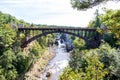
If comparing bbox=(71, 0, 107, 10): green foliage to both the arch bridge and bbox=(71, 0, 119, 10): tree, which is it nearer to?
bbox=(71, 0, 119, 10): tree

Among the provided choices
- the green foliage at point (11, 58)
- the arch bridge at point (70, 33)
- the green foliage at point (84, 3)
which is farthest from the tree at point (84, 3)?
the arch bridge at point (70, 33)

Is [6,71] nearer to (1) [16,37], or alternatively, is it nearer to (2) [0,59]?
(2) [0,59]

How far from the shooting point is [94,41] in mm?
67625

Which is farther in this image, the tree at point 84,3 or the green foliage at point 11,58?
the green foliage at point 11,58

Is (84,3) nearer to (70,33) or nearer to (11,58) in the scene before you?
(11,58)

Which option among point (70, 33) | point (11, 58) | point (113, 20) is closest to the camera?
point (113, 20)

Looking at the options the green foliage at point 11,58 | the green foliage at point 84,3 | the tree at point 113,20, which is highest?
the green foliage at point 84,3

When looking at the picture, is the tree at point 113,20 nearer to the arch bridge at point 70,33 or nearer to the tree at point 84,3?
the tree at point 84,3

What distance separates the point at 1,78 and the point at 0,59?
6.94 meters

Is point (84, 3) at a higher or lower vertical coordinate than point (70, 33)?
higher

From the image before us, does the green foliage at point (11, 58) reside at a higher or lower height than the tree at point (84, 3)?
lower

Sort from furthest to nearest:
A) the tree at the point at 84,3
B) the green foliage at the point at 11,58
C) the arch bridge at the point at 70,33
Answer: the arch bridge at the point at 70,33 < the green foliage at the point at 11,58 < the tree at the point at 84,3

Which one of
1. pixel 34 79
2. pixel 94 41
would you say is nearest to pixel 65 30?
pixel 94 41

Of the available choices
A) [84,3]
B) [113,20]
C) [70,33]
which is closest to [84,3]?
[84,3]
